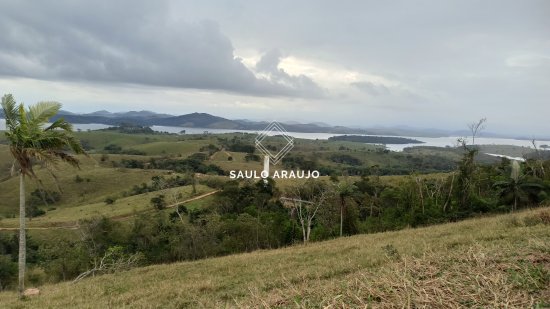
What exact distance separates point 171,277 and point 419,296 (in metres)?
11.9

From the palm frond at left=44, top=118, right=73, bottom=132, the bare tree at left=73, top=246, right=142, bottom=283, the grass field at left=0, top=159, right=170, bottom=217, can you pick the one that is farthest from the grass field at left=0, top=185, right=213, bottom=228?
the palm frond at left=44, top=118, right=73, bottom=132

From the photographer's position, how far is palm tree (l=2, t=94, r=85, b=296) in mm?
11336

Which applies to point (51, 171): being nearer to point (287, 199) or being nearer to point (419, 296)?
point (419, 296)

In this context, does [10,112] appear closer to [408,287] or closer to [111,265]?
[111,265]

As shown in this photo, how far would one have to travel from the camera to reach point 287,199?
236ft

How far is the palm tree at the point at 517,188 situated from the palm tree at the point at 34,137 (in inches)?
1367

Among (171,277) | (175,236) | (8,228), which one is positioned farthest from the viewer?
(8,228)

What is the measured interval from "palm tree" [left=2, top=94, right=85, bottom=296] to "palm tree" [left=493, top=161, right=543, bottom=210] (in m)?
34.7

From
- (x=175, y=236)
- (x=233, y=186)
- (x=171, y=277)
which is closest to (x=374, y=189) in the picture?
(x=233, y=186)

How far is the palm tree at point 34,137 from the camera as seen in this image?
446 inches

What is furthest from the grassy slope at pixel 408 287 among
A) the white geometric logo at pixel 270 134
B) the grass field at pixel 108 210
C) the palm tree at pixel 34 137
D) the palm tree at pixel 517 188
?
the white geometric logo at pixel 270 134

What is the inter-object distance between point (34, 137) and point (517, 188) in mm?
36094

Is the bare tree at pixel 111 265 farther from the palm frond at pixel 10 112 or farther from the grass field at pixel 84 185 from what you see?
the grass field at pixel 84 185

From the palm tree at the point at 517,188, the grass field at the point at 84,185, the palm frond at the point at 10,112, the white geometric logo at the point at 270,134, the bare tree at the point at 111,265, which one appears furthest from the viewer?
the white geometric logo at the point at 270,134
